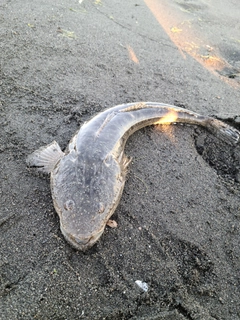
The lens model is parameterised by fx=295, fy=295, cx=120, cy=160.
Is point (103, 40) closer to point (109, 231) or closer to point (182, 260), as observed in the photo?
point (109, 231)

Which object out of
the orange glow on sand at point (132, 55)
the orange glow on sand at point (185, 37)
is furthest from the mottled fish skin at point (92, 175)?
the orange glow on sand at point (185, 37)

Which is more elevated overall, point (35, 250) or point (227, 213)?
point (227, 213)

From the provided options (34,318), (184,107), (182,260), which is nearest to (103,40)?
(184,107)

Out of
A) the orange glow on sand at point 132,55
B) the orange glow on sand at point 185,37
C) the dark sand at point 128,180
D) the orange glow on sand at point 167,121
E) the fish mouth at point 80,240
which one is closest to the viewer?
the dark sand at point 128,180

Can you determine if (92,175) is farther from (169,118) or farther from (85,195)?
(169,118)

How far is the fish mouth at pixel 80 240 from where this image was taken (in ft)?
8.25

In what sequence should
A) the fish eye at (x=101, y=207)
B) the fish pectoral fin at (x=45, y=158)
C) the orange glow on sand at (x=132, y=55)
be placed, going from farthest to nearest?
the orange glow on sand at (x=132, y=55) < the fish pectoral fin at (x=45, y=158) < the fish eye at (x=101, y=207)

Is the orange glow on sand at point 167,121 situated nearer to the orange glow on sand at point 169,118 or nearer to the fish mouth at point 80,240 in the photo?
the orange glow on sand at point 169,118

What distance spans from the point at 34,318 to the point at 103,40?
4.73 m

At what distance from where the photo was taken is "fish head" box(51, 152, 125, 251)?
A: 2.54 m

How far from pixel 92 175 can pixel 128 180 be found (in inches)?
25.0

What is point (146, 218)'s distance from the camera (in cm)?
301

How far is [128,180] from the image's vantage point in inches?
132


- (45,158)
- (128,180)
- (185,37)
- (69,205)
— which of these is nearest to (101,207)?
(69,205)
